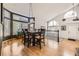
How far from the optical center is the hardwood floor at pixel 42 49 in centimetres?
214

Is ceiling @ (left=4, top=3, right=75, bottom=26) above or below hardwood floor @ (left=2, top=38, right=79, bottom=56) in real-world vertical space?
above

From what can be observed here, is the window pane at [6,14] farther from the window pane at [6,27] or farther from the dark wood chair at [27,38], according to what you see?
the dark wood chair at [27,38]

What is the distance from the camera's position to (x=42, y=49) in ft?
7.21

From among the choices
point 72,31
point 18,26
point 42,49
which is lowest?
point 42,49

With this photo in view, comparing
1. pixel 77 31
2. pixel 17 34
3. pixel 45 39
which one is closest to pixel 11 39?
pixel 17 34

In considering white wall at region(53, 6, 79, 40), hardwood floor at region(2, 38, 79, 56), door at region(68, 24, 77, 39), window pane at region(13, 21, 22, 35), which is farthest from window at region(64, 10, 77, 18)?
window pane at region(13, 21, 22, 35)

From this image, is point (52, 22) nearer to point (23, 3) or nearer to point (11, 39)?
point (23, 3)

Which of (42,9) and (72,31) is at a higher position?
(42,9)

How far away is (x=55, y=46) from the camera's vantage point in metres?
2.21

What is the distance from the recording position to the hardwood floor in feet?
7.01

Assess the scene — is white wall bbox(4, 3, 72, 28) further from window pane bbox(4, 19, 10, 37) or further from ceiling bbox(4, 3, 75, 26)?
window pane bbox(4, 19, 10, 37)

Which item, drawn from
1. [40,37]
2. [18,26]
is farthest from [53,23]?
[18,26]

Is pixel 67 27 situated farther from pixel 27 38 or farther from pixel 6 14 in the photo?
pixel 6 14

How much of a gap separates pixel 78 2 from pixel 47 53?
1318 millimetres
